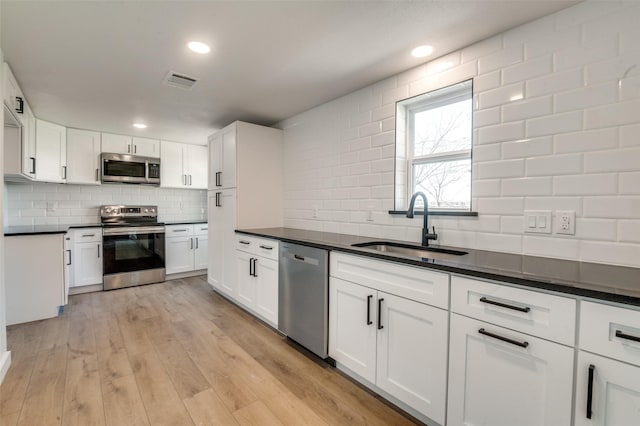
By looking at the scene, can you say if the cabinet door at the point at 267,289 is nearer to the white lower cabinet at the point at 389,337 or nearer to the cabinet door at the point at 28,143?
the white lower cabinet at the point at 389,337

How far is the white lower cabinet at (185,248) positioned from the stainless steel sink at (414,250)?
3168 millimetres

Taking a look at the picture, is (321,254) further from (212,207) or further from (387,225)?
(212,207)

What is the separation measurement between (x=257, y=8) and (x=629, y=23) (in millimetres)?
1837

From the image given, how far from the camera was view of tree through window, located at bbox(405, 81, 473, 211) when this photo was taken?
6.73 ft

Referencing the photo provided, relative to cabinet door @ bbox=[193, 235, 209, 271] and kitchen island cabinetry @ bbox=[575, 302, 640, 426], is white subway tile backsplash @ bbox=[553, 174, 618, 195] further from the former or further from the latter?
cabinet door @ bbox=[193, 235, 209, 271]

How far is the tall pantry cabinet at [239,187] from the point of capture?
329 cm

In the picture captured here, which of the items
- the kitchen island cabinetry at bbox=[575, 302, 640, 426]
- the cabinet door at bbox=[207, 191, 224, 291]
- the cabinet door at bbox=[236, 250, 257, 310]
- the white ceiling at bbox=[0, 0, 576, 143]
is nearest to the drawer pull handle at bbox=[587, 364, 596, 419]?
the kitchen island cabinetry at bbox=[575, 302, 640, 426]

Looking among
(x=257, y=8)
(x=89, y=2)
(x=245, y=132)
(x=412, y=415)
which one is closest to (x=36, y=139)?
(x=245, y=132)

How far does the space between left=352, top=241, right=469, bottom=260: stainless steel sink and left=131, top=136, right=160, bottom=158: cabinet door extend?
394 cm

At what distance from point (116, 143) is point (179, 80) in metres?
2.50

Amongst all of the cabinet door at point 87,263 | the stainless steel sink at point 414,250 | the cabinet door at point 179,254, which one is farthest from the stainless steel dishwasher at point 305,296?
the cabinet door at point 87,263

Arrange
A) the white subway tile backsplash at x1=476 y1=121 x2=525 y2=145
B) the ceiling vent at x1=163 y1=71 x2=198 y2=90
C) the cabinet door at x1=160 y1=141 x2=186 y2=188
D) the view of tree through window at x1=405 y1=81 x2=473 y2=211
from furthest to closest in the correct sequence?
1. the cabinet door at x1=160 y1=141 x2=186 y2=188
2. the ceiling vent at x1=163 y1=71 x2=198 y2=90
3. the view of tree through window at x1=405 y1=81 x2=473 y2=211
4. the white subway tile backsplash at x1=476 y1=121 x2=525 y2=145

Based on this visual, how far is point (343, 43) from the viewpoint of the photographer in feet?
6.23

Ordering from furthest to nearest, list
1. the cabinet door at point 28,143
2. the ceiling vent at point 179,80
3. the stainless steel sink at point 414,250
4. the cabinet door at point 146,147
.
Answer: the cabinet door at point 146,147, the cabinet door at point 28,143, the ceiling vent at point 179,80, the stainless steel sink at point 414,250
